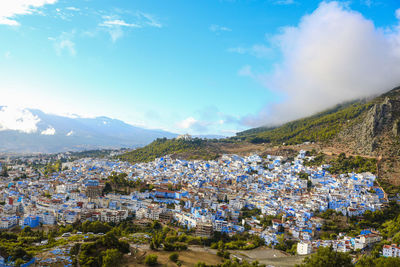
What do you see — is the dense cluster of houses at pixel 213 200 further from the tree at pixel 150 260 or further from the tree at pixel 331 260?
the tree at pixel 150 260

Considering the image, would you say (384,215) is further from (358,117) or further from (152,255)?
(358,117)

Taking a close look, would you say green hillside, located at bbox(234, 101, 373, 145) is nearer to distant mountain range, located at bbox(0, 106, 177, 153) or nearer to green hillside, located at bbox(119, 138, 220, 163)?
green hillside, located at bbox(119, 138, 220, 163)

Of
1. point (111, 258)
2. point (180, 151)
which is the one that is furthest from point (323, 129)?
point (111, 258)

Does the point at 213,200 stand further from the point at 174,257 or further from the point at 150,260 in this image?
the point at 150,260

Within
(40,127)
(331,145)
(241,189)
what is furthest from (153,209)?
(40,127)

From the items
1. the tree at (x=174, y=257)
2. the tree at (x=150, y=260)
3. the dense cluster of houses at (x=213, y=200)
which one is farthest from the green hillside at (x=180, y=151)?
the tree at (x=150, y=260)

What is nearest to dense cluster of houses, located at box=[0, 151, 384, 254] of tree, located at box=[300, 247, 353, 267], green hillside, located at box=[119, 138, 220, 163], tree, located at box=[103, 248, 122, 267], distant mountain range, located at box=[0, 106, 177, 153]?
tree, located at box=[300, 247, 353, 267]
